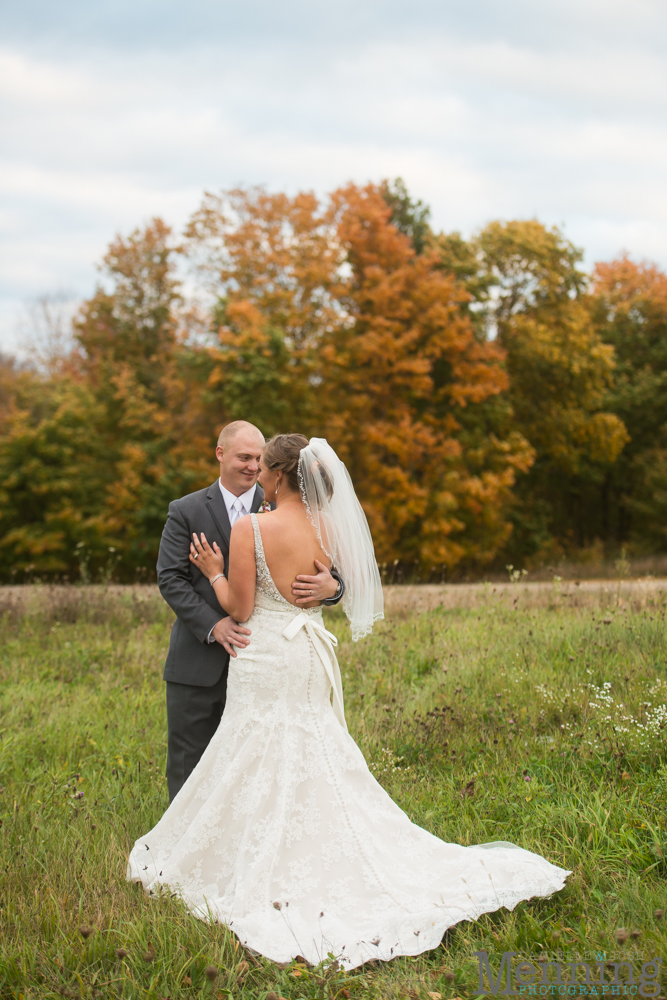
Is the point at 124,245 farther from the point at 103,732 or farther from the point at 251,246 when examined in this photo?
the point at 103,732

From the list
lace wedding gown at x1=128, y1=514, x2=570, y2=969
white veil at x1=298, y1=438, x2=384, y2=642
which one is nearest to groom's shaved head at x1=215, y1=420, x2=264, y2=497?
white veil at x1=298, y1=438, x2=384, y2=642

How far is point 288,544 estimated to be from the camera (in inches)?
136

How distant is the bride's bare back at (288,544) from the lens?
135 inches

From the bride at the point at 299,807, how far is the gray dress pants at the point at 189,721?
0.33 metres

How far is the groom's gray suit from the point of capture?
3.84 m

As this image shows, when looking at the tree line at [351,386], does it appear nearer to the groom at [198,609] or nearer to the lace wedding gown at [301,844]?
the groom at [198,609]

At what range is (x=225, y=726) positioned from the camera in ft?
11.7

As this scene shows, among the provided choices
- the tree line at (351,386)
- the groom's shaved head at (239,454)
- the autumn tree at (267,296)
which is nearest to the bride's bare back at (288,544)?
the groom's shaved head at (239,454)

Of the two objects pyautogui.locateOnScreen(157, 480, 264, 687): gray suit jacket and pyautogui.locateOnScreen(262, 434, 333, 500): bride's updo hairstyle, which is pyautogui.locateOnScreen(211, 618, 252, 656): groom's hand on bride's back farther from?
pyautogui.locateOnScreen(262, 434, 333, 500): bride's updo hairstyle

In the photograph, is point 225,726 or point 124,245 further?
point 124,245

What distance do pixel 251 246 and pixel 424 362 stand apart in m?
7.06

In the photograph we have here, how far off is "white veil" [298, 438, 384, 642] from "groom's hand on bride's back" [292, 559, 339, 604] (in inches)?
5.8

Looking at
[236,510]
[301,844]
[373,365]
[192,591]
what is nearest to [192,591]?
Answer: [192,591]

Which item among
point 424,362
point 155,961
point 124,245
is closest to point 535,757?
point 155,961
